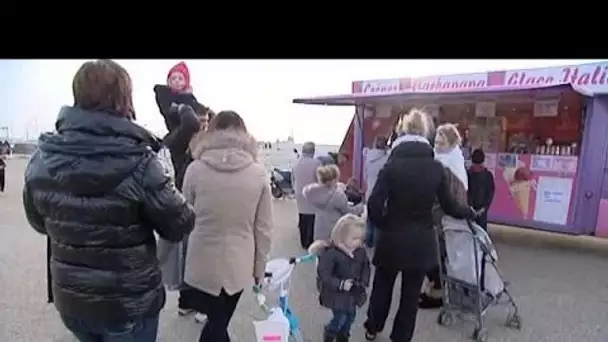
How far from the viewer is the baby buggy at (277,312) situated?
2.16m

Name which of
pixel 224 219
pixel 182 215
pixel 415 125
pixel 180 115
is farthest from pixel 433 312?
pixel 182 215

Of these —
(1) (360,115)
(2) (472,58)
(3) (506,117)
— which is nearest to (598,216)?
(3) (506,117)

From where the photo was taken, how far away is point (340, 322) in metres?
2.51

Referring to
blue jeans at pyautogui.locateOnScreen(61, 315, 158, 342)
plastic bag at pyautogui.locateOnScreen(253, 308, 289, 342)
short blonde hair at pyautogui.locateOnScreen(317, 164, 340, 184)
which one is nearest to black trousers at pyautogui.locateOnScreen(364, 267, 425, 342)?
plastic bag at pyautogui.locateOnScreen(253, 308, 289, 342)

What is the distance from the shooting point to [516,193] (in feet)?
19.9

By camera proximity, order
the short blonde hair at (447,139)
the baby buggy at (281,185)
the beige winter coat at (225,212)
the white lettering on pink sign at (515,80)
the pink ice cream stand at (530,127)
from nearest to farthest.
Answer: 1. the beige winter coat at (225,212)
2. the short blonde hair at (447,139)
3. the white lettering on pink sign at (515,80)
4. the pink ice cream stand at (530,127)
5. the baby buggy at (281,185)

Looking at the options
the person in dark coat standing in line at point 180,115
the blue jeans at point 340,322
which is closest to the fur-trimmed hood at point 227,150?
the person in dark coat standing in line at point 180,115

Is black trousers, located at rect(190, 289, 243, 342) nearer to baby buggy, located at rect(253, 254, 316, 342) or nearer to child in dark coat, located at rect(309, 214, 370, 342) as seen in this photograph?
baby buggy, located at rect(253, 254, 316, 342)

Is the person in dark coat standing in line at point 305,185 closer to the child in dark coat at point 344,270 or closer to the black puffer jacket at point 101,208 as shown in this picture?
the child in dark coat at point 344,270

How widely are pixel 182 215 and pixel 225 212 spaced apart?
0.51 metres

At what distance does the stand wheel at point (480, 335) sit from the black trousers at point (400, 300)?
510mm

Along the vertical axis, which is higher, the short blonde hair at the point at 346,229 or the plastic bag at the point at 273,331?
the short blonde hair at the point at 346,229

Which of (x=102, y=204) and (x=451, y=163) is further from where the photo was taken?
(x=451, y=163)

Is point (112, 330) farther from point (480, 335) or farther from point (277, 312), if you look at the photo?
point (480, 335)
